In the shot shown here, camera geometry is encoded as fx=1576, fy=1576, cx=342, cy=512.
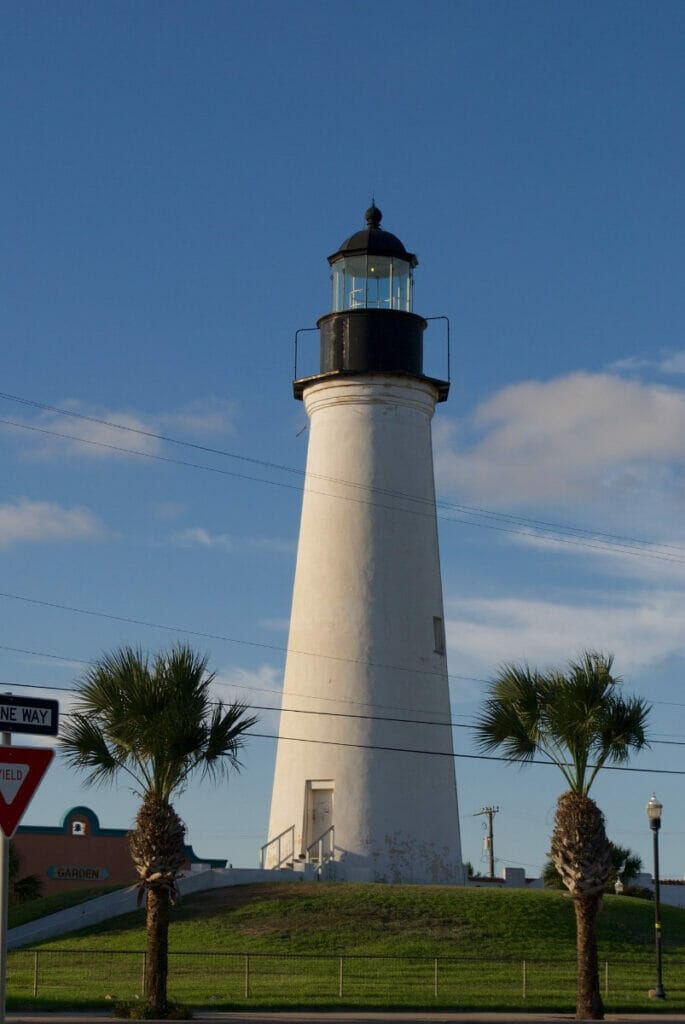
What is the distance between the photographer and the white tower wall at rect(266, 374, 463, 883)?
3953cm

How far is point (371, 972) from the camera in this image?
30.7 metres

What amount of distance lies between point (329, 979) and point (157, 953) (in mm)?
6856

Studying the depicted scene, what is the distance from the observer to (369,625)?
40094mm

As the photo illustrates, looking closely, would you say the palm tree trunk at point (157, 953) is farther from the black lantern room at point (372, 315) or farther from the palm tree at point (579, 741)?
the black lantern room at point (372, 315)

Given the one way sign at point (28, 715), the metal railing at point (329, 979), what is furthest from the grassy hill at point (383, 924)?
the one way sign at point (28, 715)

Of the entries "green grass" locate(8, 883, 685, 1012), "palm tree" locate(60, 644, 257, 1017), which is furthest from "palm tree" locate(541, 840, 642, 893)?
"palm tree" locate(60, 644, 257, 1017)

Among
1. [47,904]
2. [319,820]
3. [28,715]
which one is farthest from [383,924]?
[28,715]

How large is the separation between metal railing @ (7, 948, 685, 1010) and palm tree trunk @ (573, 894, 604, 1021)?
5.22 feet

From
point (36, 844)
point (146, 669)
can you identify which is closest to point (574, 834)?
point (146, 669)

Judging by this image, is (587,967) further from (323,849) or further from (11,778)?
(11,778)

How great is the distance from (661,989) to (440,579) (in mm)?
14497

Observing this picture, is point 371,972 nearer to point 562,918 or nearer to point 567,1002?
point 567,1002

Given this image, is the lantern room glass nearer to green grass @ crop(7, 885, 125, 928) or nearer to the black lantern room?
the black lantern room

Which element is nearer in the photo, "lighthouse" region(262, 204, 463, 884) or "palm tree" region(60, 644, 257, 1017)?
"palm tree" region(60, 644, 257, 1017)
